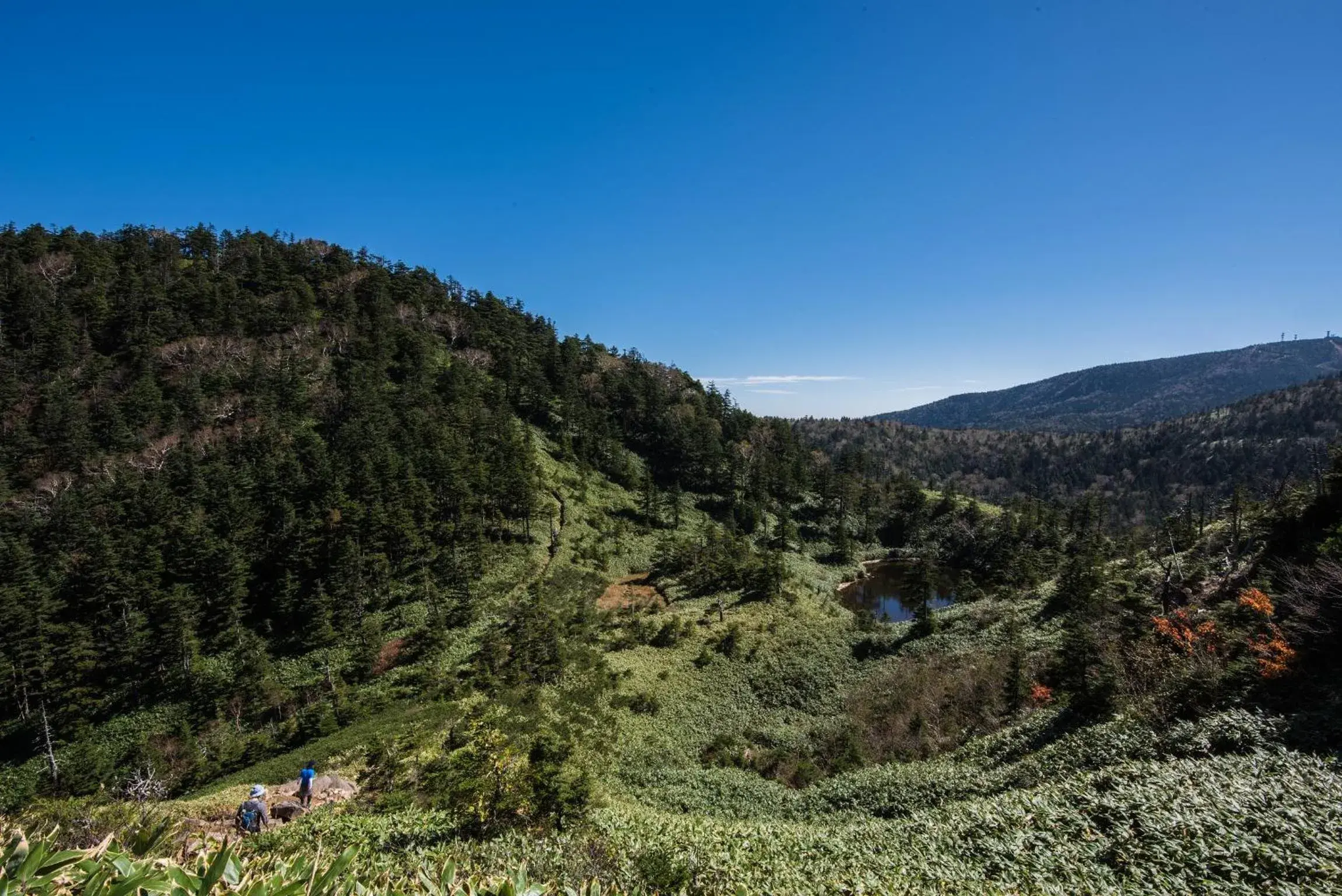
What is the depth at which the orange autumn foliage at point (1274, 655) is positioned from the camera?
49.8ft

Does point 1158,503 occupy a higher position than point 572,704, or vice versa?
point 572,704

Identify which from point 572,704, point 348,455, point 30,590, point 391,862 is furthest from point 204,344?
point 391,862

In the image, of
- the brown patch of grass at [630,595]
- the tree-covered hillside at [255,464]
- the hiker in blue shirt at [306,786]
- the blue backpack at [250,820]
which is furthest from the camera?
the brown patch of grass at [630,595]

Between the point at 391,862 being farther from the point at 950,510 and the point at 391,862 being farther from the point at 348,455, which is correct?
the point at 950,510

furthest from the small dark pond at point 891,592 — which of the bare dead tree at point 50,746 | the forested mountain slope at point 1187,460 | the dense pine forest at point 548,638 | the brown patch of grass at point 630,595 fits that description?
the forested mountain slope at point 1187,460

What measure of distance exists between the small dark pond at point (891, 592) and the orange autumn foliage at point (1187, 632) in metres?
29.5

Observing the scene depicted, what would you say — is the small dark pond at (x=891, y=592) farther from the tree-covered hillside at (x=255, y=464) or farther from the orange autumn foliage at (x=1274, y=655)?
the orange autumn foliage at (x=1274, y=655)

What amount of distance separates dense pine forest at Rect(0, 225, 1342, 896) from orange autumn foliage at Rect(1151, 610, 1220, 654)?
0.91 ft

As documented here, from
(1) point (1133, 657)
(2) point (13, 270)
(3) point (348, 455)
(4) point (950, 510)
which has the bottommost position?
(4) point (950, 510)

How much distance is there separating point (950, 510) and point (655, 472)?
179ft

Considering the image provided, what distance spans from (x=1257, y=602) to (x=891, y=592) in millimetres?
52512

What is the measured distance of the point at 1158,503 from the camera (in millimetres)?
147500

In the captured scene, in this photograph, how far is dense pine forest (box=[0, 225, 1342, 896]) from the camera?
10.8 metres

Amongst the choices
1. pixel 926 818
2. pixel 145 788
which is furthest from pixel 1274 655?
pixel 145 788
